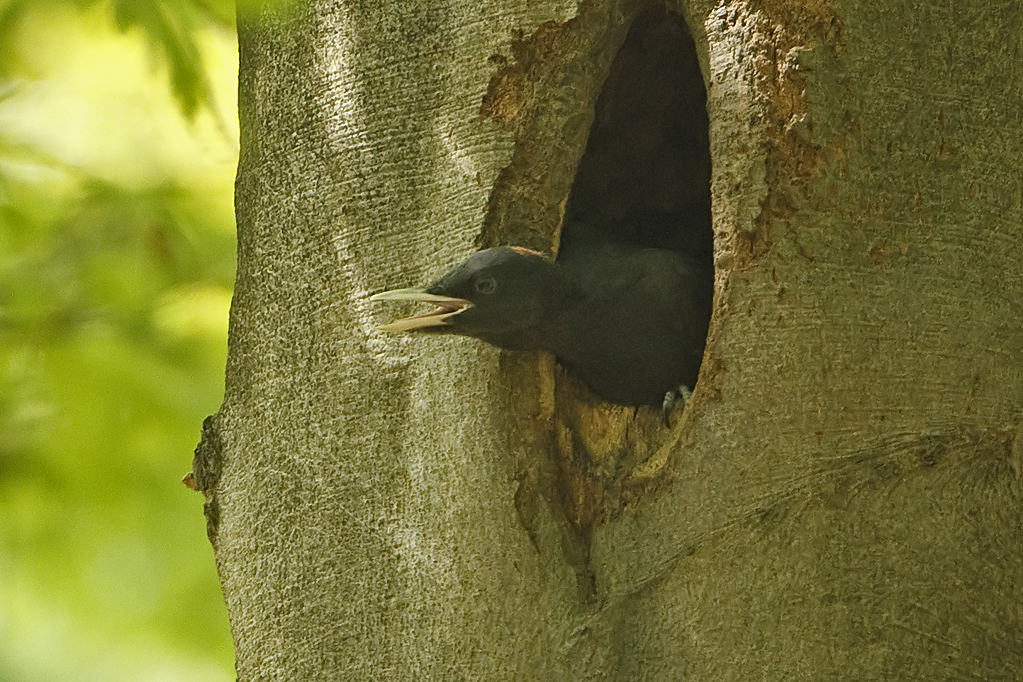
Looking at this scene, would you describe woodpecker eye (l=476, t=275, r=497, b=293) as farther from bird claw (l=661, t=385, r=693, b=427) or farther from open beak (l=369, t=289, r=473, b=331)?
bird claw (l=661, t=385, r=693, b=427)

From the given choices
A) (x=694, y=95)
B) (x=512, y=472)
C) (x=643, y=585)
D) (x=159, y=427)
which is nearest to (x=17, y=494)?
(x=159, y=427)

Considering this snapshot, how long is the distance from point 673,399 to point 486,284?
1.57ft

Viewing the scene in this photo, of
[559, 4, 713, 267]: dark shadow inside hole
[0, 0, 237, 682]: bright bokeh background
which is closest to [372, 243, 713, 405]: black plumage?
[559, 4, 713, 267]: dark shadow inside hole

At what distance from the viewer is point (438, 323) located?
6.72 feet

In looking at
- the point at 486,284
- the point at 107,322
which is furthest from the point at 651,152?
the point at 107,322

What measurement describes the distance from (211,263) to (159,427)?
83 centimetres

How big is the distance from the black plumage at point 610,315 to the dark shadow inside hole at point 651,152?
247 mm

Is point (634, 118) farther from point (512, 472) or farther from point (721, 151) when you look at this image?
point (512, 472)

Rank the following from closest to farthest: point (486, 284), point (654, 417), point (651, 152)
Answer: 1. point (486, 284)
2. point (654, 417)
3. point (651, 152)

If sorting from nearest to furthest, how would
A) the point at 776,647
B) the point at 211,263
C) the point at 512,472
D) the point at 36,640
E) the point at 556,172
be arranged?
the point at 776,647
the point at 512,472
the point at 556,172
the point at 36,640
the point at 211,263

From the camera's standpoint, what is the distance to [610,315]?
2414 mm

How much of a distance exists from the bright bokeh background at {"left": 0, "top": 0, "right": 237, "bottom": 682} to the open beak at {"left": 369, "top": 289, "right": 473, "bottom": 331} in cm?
39

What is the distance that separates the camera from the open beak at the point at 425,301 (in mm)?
2048

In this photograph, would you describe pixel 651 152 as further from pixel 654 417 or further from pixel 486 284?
pixel 486 284
